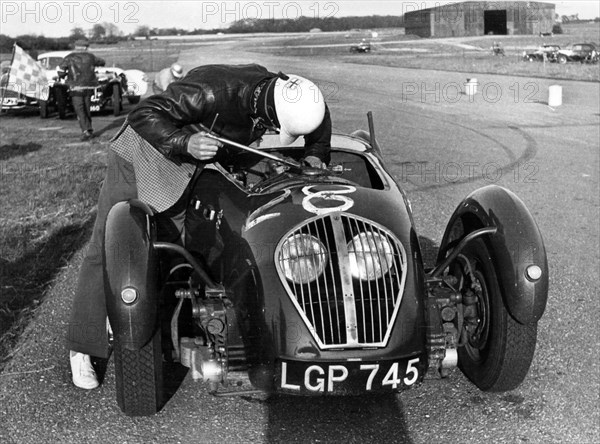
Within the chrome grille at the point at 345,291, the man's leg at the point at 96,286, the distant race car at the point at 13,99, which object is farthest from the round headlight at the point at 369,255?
the distant race car at the point at 13,99

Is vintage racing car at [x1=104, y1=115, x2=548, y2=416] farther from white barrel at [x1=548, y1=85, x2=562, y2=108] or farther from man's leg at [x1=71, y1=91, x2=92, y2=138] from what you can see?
white barrel at [x1=548, y1=85, x2=562, y2=108]

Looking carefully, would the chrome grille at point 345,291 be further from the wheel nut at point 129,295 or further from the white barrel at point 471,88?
the white barrel at point 471,88

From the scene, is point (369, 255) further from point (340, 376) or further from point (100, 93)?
point (100, 93)

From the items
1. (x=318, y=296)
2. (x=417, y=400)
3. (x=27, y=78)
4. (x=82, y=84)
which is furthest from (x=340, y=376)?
(x=27, y=78)

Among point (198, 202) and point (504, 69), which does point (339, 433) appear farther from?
point (504, 69)

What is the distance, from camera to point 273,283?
3732mm

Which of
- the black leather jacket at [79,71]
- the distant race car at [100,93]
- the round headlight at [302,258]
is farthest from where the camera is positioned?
the distant race car at [100,93]

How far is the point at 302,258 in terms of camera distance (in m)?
3.76

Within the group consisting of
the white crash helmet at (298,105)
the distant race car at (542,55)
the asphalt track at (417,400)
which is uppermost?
the distant race car at (542,55)

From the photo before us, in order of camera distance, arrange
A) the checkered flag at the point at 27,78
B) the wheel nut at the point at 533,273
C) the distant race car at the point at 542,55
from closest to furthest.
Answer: the wheel nut at the point at 533,273 < the checkered flag at the point at 27,78 < the distant race car at the point at 542,55

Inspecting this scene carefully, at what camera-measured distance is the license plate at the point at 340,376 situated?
11.6 ft

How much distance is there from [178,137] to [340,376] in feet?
5.58

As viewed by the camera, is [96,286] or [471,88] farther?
[471,88]

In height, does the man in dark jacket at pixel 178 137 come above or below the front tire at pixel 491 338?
above
